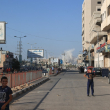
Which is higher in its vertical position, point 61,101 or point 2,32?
point 2,32

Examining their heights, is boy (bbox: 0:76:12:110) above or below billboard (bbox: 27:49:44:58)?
below

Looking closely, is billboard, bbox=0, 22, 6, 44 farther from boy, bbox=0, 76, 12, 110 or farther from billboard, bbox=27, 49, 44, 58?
billboard, bbox=27, 49, 44, 58

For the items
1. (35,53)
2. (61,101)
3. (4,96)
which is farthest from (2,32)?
(35,53)

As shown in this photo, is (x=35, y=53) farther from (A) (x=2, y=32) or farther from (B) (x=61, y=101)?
(B) (x=61, y=101)

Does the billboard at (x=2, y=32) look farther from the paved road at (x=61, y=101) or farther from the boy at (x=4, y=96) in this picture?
the boy at (x=4, y=96)

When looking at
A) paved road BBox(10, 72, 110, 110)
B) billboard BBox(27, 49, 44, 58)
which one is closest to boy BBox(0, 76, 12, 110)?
paved road BBox(10, 72, 110, 110)

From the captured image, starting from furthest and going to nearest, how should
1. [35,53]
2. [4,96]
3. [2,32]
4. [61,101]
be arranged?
1. [35,53]
2. [2,32]
3. [61,101]
4. [4,96]

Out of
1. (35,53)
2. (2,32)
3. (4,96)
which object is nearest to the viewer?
(4,96)

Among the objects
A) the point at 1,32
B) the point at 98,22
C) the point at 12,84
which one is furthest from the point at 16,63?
the point at 12,84

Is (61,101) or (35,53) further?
(35,53)

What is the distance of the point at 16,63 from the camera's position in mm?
111125

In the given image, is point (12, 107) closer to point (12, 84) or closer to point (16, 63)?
point (12, 84)

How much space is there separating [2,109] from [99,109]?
459 cm

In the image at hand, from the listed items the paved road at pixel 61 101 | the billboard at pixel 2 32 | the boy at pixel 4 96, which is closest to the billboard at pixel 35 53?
the billboard at pixel 2 32
